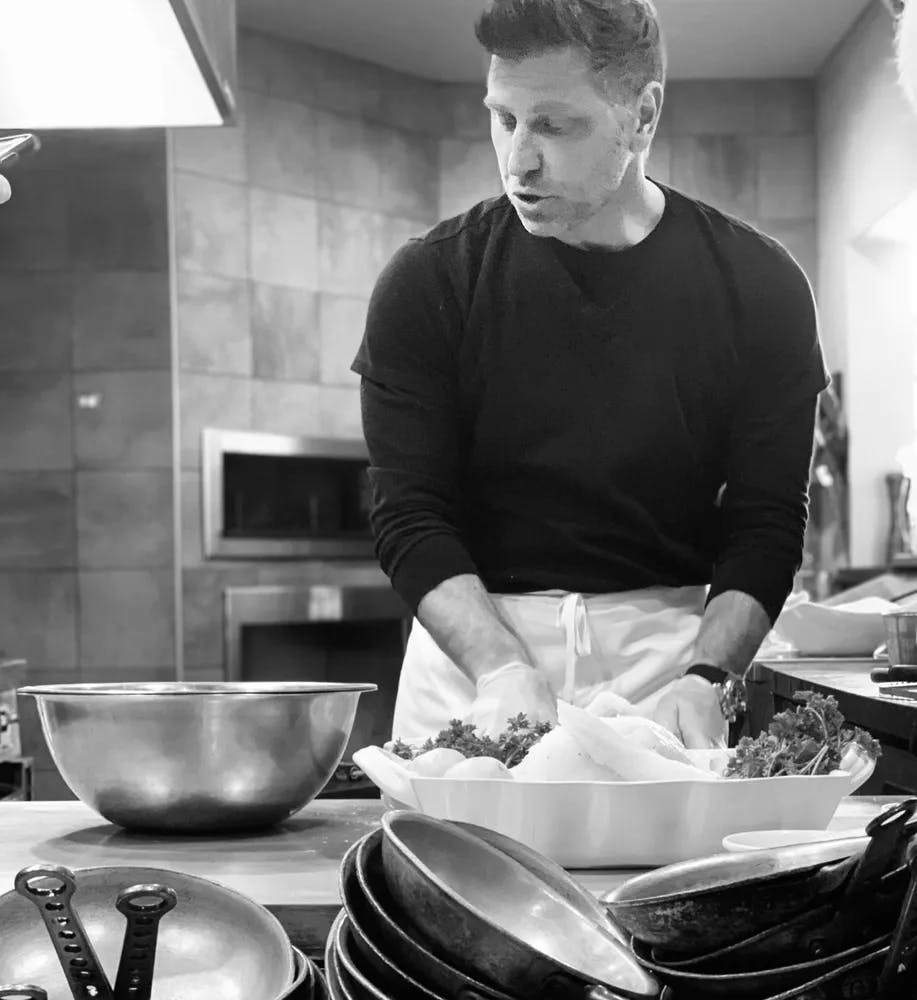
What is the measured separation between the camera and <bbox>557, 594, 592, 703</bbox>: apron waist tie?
187cm

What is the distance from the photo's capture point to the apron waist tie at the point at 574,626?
6.13 feet

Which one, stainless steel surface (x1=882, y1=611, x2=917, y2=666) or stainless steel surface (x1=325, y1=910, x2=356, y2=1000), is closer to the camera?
stainless steel surface (x1=325, y1=910, x2=356, y2=1000)

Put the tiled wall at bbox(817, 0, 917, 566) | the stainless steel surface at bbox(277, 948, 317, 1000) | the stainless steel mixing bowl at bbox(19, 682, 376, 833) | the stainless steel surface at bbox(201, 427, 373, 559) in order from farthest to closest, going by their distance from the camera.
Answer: the tiled wall at bbox(817, 0, 917, 566)
the stainless steel surface at bbox(201, 427, 373, 559)
the stainless steel mixing bowl at bbox(19, 682, 376, 833)
the stainless steel surface at bbox(277, 948, 317, 1000)

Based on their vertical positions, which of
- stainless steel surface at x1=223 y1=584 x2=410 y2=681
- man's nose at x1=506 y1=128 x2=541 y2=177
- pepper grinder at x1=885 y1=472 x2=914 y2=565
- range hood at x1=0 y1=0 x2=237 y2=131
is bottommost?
stainless steel surface at x1=223 y1=584 x2=410 y2=681

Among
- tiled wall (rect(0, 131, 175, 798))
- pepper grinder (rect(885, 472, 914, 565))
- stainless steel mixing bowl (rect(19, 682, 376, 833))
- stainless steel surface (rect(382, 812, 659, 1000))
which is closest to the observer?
stainless steel surface (rect(382, 812, 659, 1000))

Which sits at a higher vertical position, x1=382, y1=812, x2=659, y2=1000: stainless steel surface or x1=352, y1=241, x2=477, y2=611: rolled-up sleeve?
x1=352, y1=241, x2=477, y2=611: rolled-up sleeve

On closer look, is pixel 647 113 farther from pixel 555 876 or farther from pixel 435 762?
pixel 555 876

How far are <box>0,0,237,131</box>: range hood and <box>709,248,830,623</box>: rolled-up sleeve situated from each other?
0.75 m

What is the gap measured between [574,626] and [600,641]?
5 cm

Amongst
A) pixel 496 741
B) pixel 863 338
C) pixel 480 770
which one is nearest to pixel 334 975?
pixel 480 770

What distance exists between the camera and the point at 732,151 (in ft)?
26.2

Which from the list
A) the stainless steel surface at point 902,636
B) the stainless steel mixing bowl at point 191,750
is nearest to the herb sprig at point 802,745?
the stainless steel mixing bowl at point 191,750

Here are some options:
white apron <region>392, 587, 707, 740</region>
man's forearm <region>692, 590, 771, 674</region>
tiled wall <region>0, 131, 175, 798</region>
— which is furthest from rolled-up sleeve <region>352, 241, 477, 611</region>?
tiled wall <region>0, 131, 175, 798</region>

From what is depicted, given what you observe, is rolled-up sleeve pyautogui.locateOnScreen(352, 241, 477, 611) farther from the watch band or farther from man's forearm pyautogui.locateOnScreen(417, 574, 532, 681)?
the watch band
